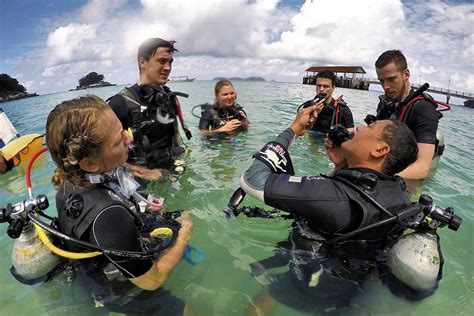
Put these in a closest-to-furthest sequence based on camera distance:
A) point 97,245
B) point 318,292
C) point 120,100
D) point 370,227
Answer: point 97,245 < point 370,227 < point 318,292 < point 120,100

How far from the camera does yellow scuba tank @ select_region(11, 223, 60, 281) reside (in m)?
2.28

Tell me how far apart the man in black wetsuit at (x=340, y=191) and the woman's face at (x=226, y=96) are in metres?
5.55

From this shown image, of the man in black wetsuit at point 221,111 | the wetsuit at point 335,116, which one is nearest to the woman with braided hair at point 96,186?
the man in black wetsuit at point 221,111

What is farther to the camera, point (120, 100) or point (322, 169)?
point (322, 169)

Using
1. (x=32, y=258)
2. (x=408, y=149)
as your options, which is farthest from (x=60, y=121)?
(x=408, y=149)

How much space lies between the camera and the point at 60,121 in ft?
6.37

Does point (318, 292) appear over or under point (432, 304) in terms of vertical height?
over

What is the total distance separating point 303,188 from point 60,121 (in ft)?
5.89

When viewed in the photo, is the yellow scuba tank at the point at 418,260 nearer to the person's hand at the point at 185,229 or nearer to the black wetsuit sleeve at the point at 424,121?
the person's hand at the point at 185,229

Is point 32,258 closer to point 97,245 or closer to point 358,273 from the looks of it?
point 97,245

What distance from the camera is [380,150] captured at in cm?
238

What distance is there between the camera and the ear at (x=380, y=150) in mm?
2363

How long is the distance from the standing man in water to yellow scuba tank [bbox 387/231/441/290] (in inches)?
146

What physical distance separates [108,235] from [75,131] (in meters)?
0.72
